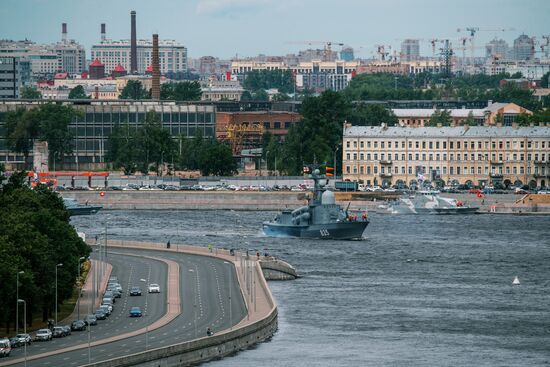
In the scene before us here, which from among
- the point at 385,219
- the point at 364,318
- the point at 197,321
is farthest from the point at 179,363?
the point at 385,219

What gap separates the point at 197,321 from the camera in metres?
81.7

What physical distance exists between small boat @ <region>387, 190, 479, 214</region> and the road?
4927 centimetres

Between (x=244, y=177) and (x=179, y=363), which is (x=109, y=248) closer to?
(x=179, y=363)

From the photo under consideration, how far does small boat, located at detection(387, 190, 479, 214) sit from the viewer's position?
162000 mm

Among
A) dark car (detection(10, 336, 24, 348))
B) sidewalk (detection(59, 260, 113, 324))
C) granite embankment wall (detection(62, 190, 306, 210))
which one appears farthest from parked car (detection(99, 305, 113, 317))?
granite embankment wall (detection(62, 190, 306, 210))

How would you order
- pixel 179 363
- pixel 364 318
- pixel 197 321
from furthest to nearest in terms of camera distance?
pixel 364 318 < pixel 197 321 < pixel 179 363

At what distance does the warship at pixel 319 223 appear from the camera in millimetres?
135250

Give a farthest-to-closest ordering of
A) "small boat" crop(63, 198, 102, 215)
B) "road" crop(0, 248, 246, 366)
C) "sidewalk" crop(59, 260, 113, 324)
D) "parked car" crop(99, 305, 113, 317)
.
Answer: "small boat" crop(63, 198, 102, 215), "sidewalk" crop(59, 260, 113, 324), "parked car" crop(99, 305, 113, 317), "road" crop(0, 248, 246, 366)

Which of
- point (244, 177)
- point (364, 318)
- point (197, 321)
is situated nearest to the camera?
point (197, 321)

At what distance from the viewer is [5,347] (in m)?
71.5

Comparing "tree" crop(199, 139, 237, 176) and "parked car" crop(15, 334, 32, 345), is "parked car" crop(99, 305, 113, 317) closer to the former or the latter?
"parked car" crop(15, 334, 32, 345)

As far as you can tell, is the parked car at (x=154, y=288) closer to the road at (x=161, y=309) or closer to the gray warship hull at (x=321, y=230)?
the road at (x=161, y=309)

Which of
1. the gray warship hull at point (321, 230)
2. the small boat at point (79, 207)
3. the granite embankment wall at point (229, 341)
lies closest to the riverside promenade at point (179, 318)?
the granite embankment wall at point (229, 341)

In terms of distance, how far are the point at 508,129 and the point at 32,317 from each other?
355ft
